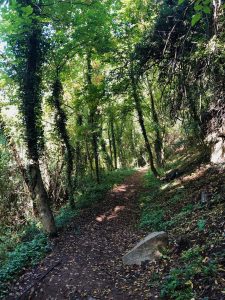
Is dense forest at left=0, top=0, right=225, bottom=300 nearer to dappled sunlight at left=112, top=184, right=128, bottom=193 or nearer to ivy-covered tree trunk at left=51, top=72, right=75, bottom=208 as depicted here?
ivy-covered tree trunk at left=51, top=72, right=75, bottom=208

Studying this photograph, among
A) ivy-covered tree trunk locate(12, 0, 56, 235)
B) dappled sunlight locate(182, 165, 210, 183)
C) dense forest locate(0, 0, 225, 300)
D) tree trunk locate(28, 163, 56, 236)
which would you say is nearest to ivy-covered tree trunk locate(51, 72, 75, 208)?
dense forest locate(0, 0, 225, 300)

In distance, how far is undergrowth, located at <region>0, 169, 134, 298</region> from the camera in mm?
7605

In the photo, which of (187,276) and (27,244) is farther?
(27,244)

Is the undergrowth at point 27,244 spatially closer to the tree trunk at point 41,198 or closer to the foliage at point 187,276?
the tree trunk at point 41,198

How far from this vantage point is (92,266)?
23.6 feet

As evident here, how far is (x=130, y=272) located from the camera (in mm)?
6434

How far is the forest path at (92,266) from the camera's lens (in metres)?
5.94

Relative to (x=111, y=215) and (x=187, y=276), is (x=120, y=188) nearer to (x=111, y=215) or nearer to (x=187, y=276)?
(x=111, y=215)

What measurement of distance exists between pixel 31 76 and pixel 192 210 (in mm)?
6806

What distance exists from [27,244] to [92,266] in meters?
2.72

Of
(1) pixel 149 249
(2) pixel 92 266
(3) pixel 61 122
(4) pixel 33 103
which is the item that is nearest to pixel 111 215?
(2) pixel 92 266

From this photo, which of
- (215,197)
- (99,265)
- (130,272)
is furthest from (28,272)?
(215,197)

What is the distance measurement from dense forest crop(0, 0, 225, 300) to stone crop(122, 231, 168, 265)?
209mm

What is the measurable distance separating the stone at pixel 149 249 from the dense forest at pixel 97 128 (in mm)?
209
